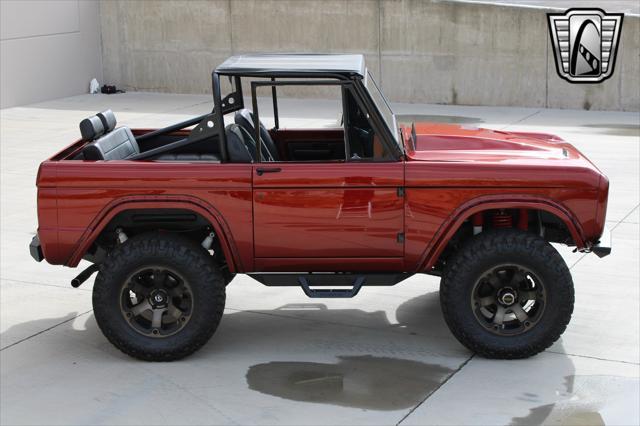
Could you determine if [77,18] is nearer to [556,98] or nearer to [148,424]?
[556,98]

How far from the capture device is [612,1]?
18797 millimetres

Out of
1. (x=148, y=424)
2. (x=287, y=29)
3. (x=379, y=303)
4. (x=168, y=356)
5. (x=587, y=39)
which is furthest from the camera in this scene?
(x=287, y=29)

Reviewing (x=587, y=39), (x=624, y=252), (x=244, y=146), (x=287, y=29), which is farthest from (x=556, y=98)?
(x=244, y=146)

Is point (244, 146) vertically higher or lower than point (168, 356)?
higher

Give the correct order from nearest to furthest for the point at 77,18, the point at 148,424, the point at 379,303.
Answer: the point at 148,424
the point at 379,303
the point at 77,18

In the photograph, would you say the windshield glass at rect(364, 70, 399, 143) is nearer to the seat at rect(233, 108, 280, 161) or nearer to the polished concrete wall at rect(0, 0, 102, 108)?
the seat at rect(233, 108, 280, 161)

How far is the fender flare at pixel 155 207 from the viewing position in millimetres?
6477

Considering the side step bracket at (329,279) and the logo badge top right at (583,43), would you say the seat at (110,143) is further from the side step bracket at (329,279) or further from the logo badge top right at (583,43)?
the logo badge top right at (583,43)

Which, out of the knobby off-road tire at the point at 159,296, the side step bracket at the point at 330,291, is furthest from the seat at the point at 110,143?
the side step bracket at the point at 330,291

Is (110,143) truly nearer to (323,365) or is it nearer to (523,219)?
(323,365)

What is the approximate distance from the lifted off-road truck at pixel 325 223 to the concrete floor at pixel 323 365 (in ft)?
0.86

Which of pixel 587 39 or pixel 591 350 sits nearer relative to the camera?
pixel 591 350

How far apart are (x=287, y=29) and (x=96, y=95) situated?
383cm

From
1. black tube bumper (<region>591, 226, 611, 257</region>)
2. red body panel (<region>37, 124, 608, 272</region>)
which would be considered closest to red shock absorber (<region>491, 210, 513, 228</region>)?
red body panel (<region>37, 124, 608, 272</region>)
